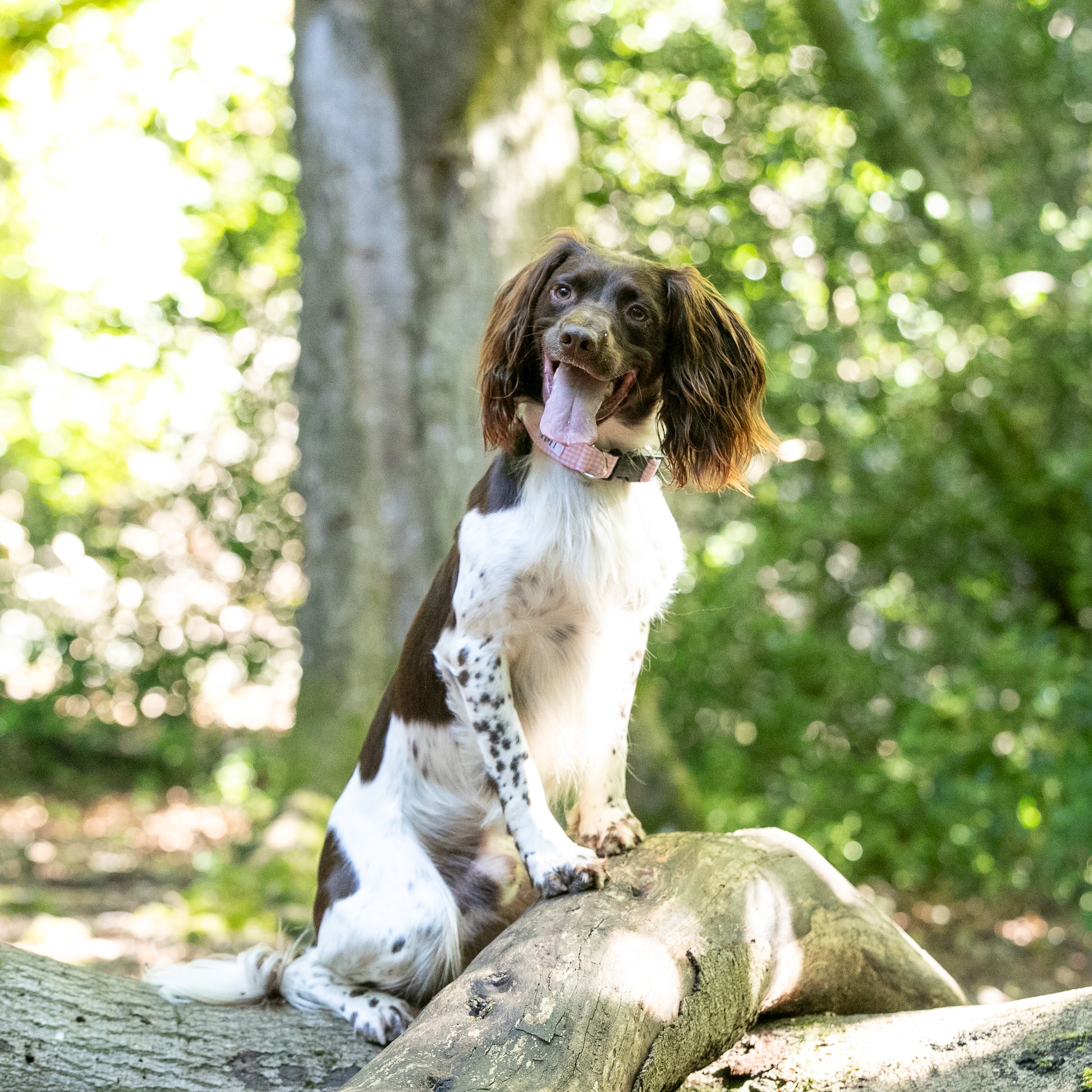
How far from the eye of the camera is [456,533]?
2.71 metres

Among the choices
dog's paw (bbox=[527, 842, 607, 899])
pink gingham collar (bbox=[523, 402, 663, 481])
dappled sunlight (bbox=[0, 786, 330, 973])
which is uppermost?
pink gingham collar (bbox=[523, 402, 663, 481])

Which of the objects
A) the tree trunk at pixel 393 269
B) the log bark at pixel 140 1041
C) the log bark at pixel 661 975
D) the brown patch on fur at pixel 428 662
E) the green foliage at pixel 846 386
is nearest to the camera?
the log bark at pixel 661 975

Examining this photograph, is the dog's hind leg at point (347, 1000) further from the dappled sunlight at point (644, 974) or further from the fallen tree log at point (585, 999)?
the dappled sunlight at point (644, 974)

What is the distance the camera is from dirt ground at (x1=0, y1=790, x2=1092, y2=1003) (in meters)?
4.59

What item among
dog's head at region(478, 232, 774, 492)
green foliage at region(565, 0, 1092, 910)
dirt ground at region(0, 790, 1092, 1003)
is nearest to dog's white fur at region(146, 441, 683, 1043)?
dog's head at region(478, 232, 774, 492)

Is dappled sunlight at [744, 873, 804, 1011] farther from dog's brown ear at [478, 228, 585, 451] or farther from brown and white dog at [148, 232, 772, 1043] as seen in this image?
dog's brown ear at [478, 228, 585, 451]

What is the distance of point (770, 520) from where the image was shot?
6.02m

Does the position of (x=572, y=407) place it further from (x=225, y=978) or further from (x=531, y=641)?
(x=225, y=978)

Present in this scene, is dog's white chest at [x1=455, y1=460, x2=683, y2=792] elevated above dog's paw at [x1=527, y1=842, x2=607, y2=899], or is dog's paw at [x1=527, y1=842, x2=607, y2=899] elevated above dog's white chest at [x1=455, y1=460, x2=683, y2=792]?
dog's white chest at [x1=455, y1=460, x2=683, y2=792]

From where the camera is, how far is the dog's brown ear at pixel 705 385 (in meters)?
2.58

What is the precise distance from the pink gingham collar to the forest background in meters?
1.71

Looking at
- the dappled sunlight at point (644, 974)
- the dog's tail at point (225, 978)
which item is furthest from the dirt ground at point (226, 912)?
the dappled sunlight at point (644, 974)

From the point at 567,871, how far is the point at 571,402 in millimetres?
1027

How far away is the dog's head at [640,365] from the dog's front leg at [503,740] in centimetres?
51
